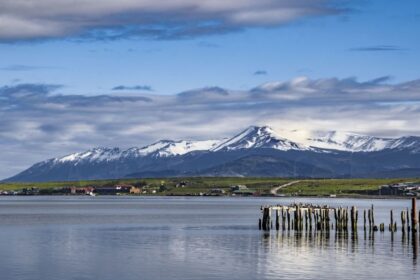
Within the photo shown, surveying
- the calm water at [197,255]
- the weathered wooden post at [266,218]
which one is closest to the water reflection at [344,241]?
the calm water at [197,255]

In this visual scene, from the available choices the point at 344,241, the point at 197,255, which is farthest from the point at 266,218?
the point at 197,255

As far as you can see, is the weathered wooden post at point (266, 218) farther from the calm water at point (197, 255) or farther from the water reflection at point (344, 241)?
the water reflection at point (344, 241)

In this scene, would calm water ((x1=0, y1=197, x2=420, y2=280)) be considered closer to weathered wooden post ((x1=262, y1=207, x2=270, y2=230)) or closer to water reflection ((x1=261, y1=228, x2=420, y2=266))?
water reflection ((x1=261, y1=228, x2=420, y2=266))

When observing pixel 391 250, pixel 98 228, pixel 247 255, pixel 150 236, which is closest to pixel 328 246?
pixel 391 250

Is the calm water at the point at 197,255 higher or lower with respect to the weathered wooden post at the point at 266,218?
lower

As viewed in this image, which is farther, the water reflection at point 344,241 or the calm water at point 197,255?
the water reflection at point 344,241

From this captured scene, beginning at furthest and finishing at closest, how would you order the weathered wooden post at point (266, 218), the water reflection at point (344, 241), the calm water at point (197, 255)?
the weathered wooden post at point (266, 218), the water reflection at point (344, 241), the calm water at point (197, 255)

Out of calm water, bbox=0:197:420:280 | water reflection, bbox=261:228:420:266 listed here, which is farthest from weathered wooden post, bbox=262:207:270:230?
water reflection, bbox=261:228:420:266

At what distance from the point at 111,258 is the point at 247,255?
11.0m

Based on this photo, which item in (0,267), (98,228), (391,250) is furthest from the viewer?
(98,228)

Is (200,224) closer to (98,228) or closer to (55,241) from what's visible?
(98,228)

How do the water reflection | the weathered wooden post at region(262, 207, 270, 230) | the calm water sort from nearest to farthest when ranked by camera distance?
the calm water
the water reflection
the weathered wooden post at region(262, 207, 270, 230)

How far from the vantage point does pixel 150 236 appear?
93.7 m

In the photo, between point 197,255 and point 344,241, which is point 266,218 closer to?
point 344,241
